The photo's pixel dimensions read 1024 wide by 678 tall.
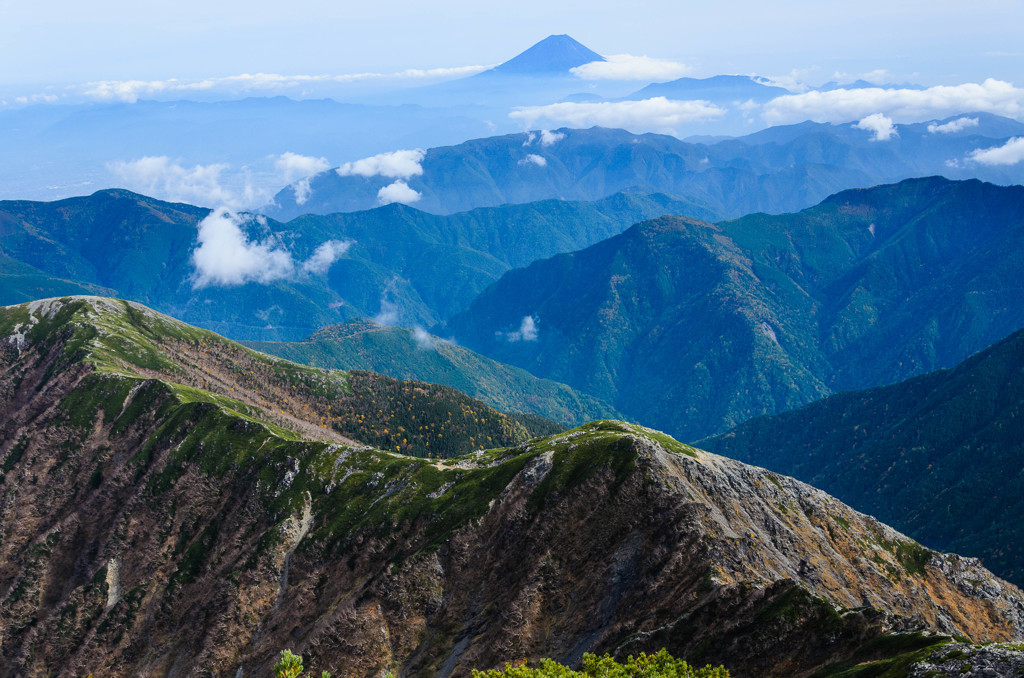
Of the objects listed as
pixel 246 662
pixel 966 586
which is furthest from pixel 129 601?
pixel 966 586

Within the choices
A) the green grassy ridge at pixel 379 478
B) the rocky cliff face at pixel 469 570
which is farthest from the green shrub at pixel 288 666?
the green grassy ridge at pixel 379 478

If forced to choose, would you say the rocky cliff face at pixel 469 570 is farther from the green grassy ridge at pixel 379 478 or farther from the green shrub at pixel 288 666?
the green shrub at pixel 288 666

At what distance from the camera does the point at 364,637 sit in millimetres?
139750

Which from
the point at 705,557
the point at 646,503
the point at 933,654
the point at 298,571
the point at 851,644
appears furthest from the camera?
the point at 298,571

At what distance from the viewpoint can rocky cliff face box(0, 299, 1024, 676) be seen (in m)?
117

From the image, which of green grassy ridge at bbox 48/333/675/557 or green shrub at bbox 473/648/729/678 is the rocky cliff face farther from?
green shrub at bbox 473/648/729/678

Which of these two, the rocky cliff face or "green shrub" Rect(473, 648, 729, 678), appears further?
the rocky cliff face

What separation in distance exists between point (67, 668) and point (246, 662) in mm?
53441

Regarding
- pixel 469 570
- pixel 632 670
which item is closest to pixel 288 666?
pixel 632 670

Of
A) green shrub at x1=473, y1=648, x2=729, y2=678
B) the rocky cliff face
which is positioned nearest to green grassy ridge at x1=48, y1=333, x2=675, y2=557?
the rocky cliff face

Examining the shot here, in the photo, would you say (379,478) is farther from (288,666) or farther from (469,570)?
(288,666)

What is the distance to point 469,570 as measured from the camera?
14788cm

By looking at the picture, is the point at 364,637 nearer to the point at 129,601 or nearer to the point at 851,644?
the point at 129,601

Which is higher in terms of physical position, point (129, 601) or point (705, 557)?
point (705, 557)
